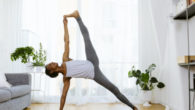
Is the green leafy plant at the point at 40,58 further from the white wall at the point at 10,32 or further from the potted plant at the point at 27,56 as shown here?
the white wall at the point at 10,32

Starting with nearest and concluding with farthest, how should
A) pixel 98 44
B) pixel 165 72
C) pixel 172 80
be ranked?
pixel 172 80
pixel 165 72
pixel 98 44

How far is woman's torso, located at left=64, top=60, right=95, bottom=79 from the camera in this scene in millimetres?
2281

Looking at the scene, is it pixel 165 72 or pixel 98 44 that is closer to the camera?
pixel 165 72

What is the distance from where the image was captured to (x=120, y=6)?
4320 millimetres

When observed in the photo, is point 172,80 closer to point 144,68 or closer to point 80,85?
point 144,68

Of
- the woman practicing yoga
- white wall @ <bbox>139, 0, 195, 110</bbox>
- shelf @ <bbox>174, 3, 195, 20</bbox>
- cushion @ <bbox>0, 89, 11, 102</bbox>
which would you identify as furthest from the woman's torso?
white wall @ <bbox>139, 0, 195, 110</bbox>

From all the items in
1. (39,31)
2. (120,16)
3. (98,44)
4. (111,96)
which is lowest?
(111,96)

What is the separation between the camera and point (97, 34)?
426 cm

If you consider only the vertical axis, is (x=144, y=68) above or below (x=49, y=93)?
Result: above

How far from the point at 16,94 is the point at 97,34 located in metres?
2.08

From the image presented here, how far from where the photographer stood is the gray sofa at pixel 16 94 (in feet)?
8.09

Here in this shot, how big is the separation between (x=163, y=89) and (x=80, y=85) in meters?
1.67

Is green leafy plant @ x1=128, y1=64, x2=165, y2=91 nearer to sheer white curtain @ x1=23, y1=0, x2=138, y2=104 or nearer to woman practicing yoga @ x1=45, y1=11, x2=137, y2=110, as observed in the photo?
sheer white curtain @ x1=23, y1=0, x2=138, y2=104

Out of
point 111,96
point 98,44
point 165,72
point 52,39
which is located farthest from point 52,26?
point 165,72
